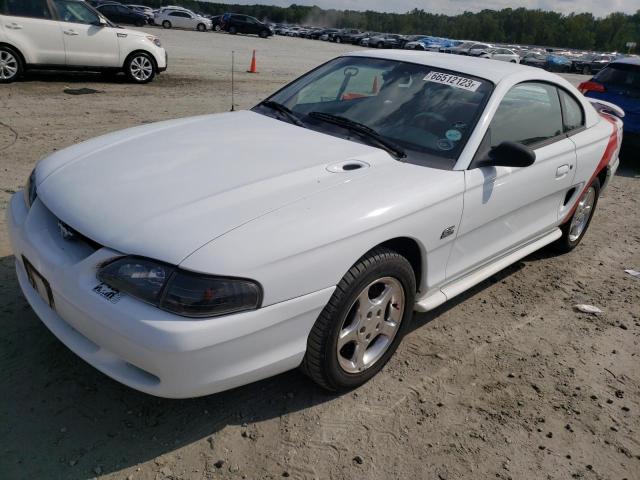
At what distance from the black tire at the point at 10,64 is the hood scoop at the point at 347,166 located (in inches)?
352

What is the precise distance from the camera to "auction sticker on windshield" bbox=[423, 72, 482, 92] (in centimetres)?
345

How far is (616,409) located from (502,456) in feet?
2.86

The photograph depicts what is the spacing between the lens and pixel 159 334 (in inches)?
81.0

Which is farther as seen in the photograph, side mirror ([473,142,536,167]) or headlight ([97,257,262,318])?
side mirror ([473,142,536,167])

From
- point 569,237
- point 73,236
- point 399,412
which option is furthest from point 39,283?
point 569,237

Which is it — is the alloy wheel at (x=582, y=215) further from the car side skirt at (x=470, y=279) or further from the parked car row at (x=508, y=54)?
the parked car row at (x=508, y=54)

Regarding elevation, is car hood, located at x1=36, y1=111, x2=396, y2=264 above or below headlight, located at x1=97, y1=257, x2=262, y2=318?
above

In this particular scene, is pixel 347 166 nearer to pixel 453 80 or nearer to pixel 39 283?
pixel 453 80

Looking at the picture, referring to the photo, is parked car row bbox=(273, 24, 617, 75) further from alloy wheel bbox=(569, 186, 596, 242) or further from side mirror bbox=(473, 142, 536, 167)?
side mirror bbox=(473, 142, 536, 167)

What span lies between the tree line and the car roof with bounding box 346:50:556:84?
95073mm

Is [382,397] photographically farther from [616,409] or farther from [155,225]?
[155,225]

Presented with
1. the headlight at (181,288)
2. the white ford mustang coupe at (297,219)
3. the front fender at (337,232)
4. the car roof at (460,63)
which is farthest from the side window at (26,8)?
the headlight at (181,288)

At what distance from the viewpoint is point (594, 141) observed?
4.30m

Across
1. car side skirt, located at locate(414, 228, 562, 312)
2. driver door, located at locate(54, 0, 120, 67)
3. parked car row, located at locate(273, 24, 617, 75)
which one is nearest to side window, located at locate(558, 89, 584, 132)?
car side skirt, located at locate(414, 228, 562, 312)
